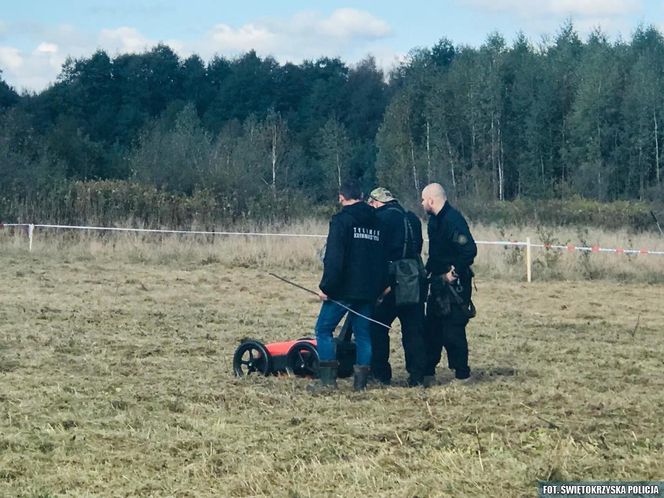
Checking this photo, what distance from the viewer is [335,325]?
29.9 feet

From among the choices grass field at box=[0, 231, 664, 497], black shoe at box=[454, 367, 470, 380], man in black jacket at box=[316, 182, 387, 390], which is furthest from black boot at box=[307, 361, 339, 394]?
black shoe at box=[454, 367, 470, 380]

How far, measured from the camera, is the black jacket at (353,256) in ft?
29.0

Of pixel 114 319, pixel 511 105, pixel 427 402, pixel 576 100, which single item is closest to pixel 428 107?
pixel 511 105

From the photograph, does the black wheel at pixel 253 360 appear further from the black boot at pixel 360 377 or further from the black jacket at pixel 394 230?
the black jacket at pixel 394 230

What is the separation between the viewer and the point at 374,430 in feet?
24.2

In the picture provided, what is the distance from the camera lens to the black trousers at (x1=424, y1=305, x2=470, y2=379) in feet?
30.9

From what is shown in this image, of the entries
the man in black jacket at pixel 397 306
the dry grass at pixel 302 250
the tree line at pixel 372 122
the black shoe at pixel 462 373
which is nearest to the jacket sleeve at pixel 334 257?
the man in black jacket at pixel 397 306

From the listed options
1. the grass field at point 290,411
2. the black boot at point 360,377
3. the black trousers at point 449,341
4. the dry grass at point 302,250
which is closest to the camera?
the grass field at point 290,411

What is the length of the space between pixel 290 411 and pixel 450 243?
230 cm

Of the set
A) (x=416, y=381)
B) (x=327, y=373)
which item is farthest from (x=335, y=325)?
(x=416, y=381)

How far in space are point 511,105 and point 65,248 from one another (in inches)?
1567

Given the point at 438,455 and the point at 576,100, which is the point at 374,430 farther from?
the point at 576,100

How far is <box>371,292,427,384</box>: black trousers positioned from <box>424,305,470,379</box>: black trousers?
125 mm

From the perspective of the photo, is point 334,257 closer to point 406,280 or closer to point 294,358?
point 406,280
